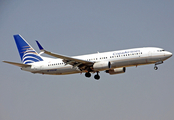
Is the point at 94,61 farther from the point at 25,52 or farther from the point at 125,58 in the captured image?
the point at 25,52

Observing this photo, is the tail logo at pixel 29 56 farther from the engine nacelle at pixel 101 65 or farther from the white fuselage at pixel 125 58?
the engine nacelle at pixel 101 65

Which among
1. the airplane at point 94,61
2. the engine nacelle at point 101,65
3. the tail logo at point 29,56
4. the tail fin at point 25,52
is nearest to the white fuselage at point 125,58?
the airplane at point 94,61

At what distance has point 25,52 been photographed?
197 feet

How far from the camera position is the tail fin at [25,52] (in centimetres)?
5818

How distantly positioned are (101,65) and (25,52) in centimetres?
1723

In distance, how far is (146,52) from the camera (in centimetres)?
4888

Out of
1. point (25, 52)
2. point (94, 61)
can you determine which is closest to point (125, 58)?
point (94, 61)

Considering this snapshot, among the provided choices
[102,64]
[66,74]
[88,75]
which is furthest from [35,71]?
[102,64]

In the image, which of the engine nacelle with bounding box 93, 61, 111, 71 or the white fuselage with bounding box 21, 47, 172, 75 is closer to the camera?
the white fuselage with bounding box 21, 47, 172, 75

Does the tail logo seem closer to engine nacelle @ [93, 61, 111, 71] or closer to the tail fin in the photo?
the tail fin

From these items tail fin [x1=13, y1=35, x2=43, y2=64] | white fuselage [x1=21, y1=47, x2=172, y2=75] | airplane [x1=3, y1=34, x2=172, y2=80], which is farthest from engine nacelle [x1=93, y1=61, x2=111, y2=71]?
tail fin [x1=13, y1=35, x2=43, y2=64]

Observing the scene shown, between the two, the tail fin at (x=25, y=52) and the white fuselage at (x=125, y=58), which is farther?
the tail fin at (x=25, y=52)

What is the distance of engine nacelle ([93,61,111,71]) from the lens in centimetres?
4966

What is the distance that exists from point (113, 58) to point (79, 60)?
5.41 meters
